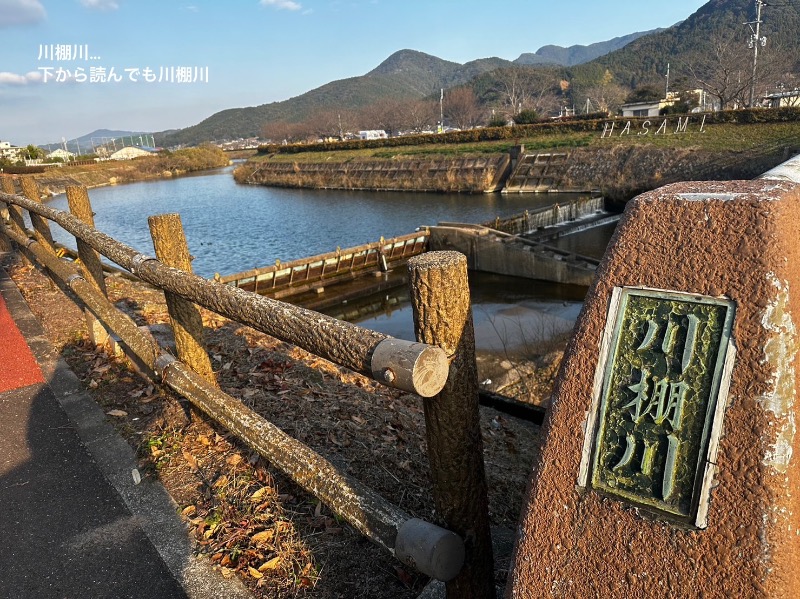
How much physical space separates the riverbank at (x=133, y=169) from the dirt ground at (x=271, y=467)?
2272 inches

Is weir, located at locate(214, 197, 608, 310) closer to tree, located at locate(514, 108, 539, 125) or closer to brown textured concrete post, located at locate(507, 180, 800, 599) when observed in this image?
brown textured concrete post, located at locate(507, 180, 800, 599)

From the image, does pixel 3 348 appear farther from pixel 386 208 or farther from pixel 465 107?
pixel 465 107

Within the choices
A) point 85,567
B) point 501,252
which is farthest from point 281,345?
point 501,252

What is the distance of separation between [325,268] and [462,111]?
75.3 m

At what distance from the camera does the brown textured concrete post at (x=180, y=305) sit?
3.19m

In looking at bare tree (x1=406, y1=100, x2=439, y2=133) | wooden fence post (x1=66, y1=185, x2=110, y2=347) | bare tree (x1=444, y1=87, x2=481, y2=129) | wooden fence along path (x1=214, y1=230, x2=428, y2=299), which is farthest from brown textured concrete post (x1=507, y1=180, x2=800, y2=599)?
bare tree (x1=406, y1=100, x2=439, y2=133)

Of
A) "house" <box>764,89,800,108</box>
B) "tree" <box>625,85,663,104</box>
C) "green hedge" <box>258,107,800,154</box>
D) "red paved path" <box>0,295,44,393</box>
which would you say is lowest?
"red paved path" <box>0,295,44,393</box>

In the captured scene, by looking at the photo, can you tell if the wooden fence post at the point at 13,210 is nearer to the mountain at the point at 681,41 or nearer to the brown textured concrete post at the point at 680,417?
the brown textured concrete post at the point at 680,417

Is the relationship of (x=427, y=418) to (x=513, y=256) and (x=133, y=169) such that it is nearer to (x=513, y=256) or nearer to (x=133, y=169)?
(x=513, y=256)

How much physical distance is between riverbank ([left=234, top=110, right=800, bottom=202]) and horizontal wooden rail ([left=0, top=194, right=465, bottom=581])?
26.6m

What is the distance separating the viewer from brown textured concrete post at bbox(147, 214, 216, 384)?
3.19 meters

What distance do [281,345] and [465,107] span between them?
88625 mm

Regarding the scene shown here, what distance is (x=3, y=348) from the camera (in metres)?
5.24

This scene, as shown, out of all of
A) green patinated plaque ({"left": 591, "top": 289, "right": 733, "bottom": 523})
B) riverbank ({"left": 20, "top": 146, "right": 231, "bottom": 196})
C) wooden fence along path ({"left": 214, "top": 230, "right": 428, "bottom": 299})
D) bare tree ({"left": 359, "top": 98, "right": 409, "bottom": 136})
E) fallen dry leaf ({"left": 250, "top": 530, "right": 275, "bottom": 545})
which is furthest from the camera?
bare tree ({"left": 359, "top": 98, "right": 409, "bottom": 136})
